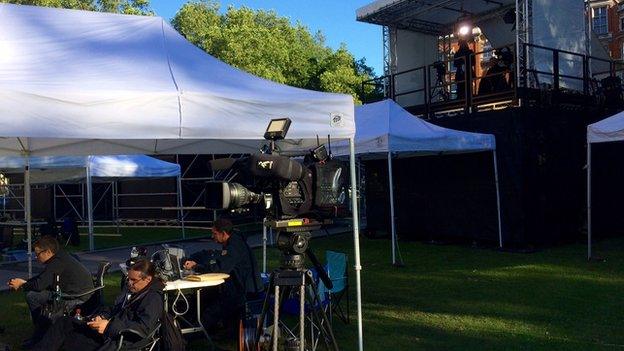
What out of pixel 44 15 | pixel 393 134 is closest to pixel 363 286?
pixel 393 134

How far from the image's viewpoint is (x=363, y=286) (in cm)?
798

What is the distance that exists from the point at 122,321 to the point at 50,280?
151 cm

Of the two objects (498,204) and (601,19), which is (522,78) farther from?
(601,19)

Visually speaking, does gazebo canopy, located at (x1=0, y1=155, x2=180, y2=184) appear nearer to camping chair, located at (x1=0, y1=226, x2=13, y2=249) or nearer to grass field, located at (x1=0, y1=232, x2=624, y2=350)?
camping chair, located at (x1=0, y1=226, x2=13, y2=249)

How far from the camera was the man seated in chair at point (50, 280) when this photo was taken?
5.33m

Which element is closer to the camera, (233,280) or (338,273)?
(233,280)

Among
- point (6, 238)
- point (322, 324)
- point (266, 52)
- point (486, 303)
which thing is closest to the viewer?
point (322, 324)

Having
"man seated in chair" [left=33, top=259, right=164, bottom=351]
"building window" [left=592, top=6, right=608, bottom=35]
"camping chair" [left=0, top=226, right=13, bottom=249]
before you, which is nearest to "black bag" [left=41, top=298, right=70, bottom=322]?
"man seated in chair" [left=33, top=259, right=164, bottom=351]

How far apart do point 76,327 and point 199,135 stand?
1871 millimetres

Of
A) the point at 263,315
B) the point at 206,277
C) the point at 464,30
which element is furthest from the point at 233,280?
the point at 464,30

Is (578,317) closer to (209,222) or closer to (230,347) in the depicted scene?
(230,347)

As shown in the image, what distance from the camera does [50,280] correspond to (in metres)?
5.32

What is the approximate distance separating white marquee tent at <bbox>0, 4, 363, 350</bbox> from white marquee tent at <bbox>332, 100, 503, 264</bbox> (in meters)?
3.81

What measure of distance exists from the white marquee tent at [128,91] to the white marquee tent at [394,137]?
3.81 meters
